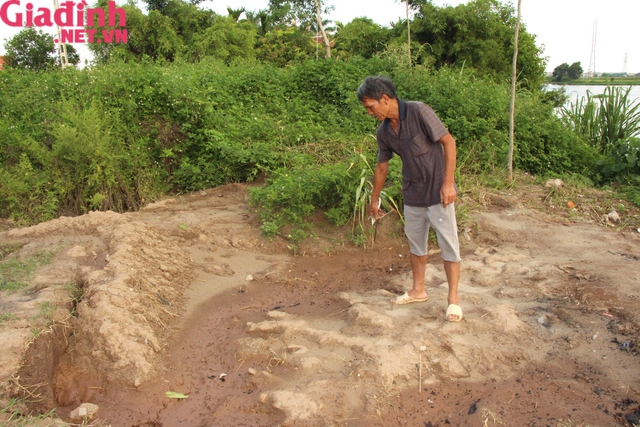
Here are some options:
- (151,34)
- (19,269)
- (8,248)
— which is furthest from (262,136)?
(151,34)

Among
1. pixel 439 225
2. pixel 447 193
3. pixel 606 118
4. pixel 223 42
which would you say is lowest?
pixel 439 225

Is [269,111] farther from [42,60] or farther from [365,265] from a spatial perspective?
[42,60]

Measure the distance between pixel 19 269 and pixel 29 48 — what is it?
19.0 meters

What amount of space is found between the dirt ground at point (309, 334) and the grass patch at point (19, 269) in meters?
0.06

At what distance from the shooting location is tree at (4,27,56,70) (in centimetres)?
1862

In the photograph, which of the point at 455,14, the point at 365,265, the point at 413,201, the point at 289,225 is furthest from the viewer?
the point at 455,14

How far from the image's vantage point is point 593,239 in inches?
187

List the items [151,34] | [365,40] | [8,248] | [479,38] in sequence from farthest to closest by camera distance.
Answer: [151,34], [365,40], [479,38], [8,248]

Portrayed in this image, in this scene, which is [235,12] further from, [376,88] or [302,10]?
[376,88]

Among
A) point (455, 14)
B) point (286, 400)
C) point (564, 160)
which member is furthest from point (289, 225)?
point (455, 14)

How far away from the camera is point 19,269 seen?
11.8ft

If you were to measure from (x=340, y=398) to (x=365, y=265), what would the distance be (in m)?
2.06

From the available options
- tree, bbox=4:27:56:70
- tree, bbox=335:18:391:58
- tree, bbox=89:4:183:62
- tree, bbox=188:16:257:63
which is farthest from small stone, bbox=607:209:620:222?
tree, bbox=4:27:56:70

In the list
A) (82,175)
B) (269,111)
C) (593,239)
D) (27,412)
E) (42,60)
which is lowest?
(27,412)
